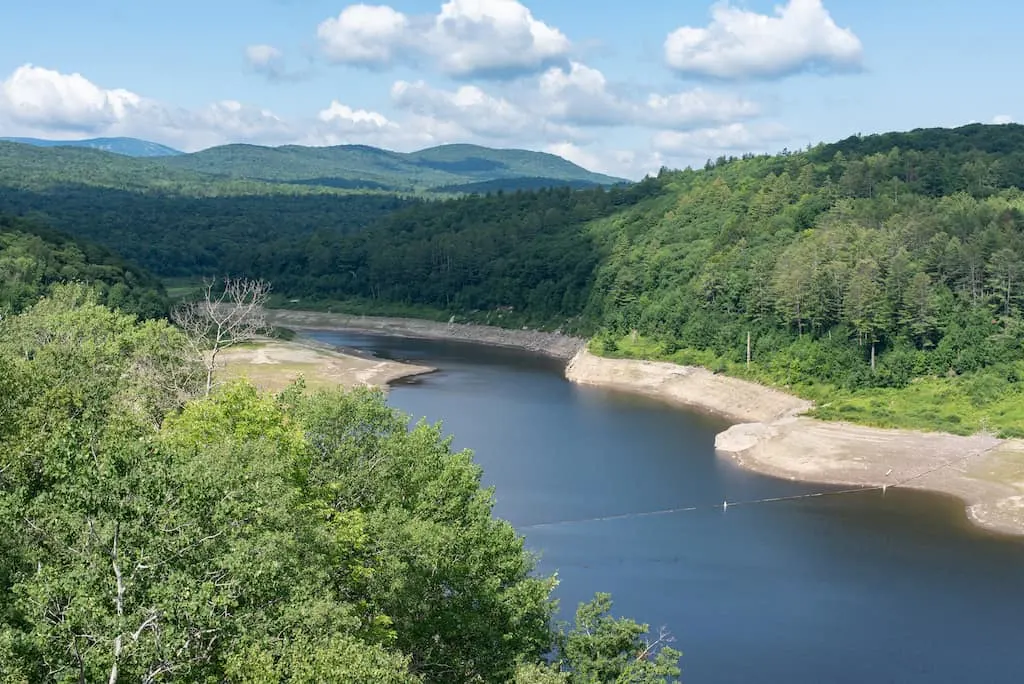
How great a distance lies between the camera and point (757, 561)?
1935 inches

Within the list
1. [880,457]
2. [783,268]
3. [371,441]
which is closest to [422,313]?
[783,268]

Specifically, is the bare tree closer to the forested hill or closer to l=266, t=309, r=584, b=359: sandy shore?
the forested hill

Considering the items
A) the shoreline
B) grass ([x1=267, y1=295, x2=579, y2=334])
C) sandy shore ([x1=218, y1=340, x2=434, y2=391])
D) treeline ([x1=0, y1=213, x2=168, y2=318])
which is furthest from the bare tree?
grass ([x1=267, y1=295, x2=579, y2=334])

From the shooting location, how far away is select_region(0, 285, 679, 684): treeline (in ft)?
54.5

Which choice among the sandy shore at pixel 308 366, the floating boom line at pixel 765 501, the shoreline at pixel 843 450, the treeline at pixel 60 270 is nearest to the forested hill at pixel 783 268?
the shoreline at pixel 843 450

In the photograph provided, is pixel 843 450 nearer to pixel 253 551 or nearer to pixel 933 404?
pixel 933 404

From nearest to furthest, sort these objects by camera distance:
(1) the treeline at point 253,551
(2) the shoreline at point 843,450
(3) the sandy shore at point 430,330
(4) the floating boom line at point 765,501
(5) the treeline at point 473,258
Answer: (1) the treeline at point 253,551
(4) the floating boom line at point 765,501
(2) the shoreline at point 843,450
(3) the sandy shore at point 430,330
(5) the treeline at point 473,258

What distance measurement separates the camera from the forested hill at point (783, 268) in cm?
8025

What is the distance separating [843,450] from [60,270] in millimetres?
69920

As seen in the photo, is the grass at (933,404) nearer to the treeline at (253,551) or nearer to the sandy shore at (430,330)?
the treeline at (253,551)

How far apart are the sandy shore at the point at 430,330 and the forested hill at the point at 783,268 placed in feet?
11.4

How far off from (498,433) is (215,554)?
58.1m

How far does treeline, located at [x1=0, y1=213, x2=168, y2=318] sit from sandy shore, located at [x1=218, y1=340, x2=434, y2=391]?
975 cm

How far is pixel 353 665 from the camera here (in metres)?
17.0
